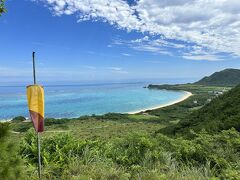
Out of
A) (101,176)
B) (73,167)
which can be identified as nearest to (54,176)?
(73,167)

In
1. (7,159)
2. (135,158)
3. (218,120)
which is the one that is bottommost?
(218,120)

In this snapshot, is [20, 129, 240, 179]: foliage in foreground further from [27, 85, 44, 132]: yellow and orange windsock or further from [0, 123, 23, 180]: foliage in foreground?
[27, 85, 44, 132]: yellow and orange windsock

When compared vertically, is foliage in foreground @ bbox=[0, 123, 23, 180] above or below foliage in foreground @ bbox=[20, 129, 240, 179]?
above

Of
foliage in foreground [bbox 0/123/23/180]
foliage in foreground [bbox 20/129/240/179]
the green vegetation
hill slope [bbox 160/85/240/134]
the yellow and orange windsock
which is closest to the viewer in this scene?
foliage in foreground [bbox 0/123/23/180]

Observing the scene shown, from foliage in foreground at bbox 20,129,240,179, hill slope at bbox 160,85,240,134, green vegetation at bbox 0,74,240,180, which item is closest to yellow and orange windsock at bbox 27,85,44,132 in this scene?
green vegetation at bbox 0,74,240,180

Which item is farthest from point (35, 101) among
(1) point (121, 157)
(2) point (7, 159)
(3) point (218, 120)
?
(3) point (218, 120)

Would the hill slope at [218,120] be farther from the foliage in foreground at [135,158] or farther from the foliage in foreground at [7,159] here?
the foliage in foreground at [7,159]

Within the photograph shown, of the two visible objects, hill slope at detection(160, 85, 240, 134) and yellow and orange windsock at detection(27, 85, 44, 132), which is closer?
yellow and orange windsock at detection(27, 85, 44, 132)

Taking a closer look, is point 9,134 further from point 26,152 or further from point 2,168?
point 26,152

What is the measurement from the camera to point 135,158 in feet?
18.2

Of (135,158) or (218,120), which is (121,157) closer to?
(135,158)

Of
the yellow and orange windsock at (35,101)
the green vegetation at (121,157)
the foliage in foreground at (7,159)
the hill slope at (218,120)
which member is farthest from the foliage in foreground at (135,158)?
the hill slope at (218,120)

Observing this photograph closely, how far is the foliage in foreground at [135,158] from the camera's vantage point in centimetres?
461

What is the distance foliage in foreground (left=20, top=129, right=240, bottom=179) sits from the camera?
4.61 meters
